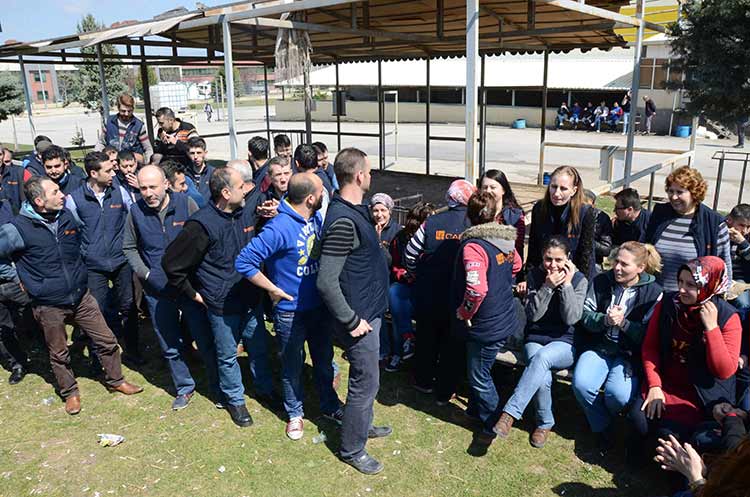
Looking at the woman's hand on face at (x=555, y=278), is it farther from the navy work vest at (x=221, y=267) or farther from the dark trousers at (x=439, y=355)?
the navy work vest at (x=221, y=267)

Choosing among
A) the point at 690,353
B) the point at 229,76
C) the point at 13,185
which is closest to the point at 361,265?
the point at 690,353

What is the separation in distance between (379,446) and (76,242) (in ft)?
9.17

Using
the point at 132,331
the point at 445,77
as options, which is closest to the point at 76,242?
the point at 132,331

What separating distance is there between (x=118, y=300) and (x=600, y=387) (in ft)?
13.1

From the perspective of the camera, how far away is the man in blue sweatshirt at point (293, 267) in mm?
3641

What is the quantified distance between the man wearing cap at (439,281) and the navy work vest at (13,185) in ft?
17.0

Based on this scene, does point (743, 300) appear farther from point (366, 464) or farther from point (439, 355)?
point (366, 464)

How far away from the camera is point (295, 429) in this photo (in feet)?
13.5

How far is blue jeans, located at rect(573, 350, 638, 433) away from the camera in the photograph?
12.3 ft

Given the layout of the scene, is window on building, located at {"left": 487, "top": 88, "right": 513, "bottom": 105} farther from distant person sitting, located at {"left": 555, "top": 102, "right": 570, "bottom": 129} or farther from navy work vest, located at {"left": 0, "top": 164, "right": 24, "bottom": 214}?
navy work vest, located at {"left": 0, "top": 164, "right": 24, "bottom": 214}

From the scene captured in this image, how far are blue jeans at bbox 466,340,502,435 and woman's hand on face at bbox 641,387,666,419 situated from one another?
3.04 feet

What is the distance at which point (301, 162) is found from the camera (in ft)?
18.1

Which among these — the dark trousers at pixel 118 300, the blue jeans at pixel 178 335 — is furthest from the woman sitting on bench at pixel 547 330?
the dark trousers at pixel 118 300

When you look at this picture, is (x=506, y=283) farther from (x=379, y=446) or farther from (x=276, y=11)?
(x=276, y=11)
